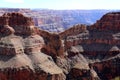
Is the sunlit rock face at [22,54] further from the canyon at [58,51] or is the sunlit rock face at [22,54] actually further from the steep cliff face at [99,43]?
the steep cliff face at [99,43]

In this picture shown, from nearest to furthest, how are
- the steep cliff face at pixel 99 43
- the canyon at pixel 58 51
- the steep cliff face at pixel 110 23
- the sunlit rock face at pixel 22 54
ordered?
the sunlit rock face at pixel 22 54, the canyon at pixel 58 51, the steep cliff face at pixel 99 43, the steep cliff face at pixel 110 23

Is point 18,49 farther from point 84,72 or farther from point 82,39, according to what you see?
point 82,39

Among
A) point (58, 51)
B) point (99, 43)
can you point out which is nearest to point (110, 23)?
point (99, 43)

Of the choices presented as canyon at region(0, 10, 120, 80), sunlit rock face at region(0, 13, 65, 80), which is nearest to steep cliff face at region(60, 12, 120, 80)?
canyon at region(0, 10, 120, 80)

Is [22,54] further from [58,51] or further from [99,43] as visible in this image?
[99,43]

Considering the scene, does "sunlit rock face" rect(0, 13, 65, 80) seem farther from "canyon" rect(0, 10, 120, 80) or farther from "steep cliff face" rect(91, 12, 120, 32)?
"steep cliff face" rect(91, 12, 120, 32)

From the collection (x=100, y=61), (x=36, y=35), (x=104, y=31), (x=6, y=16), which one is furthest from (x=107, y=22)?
(x=6, y=16)

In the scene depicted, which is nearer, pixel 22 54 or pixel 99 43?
pixel 22 54

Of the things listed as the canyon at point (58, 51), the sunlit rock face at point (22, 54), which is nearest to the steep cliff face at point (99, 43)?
the canyon at point (58, 51)
